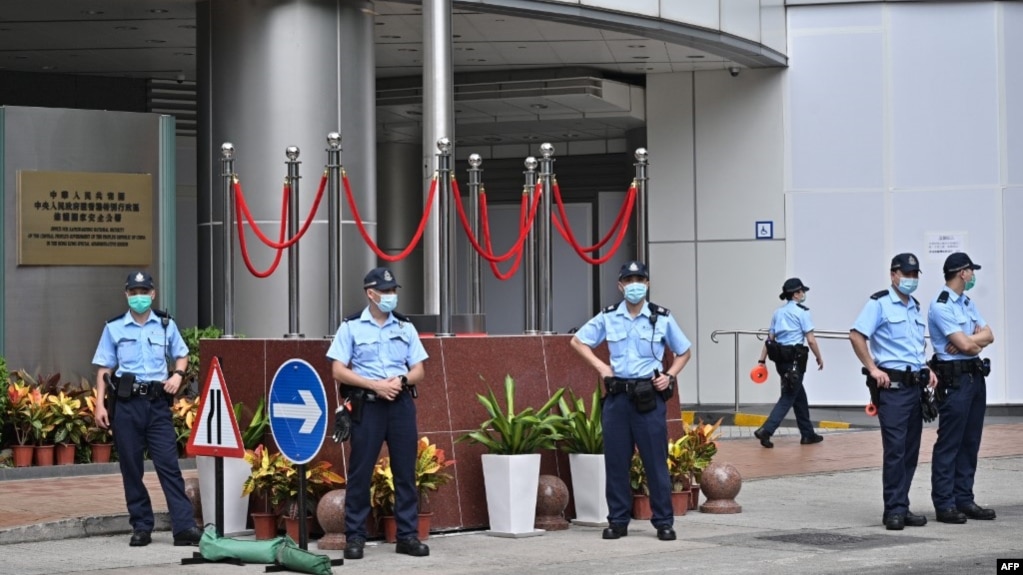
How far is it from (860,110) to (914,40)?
4.18ft

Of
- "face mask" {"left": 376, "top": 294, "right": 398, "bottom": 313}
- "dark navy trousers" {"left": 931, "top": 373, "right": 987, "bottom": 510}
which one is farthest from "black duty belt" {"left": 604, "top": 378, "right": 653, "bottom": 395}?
"dark navy trousers" {"left": 931, "top": 373, "right": 987, "bottom": 510}

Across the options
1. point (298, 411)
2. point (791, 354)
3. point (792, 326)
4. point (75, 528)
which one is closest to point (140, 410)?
point (75, 528)

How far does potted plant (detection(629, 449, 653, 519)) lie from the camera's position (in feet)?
40.4

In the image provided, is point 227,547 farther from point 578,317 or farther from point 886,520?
point 578,317

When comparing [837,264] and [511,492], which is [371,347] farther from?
[837,264]

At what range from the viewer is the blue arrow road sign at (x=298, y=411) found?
9.67 m

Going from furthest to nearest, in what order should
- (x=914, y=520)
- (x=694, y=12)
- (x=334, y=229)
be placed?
(x=694, y=12)
(x=334, y=229)
(x=914, y=520)

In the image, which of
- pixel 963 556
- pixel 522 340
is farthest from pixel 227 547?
pixel 963 556

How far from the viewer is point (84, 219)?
17.4 metres

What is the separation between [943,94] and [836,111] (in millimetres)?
1533

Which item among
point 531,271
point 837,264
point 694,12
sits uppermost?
point 694,12

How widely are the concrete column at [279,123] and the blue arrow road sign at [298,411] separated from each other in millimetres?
7740

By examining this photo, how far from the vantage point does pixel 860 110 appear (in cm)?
2369

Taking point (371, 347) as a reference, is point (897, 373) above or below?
below
